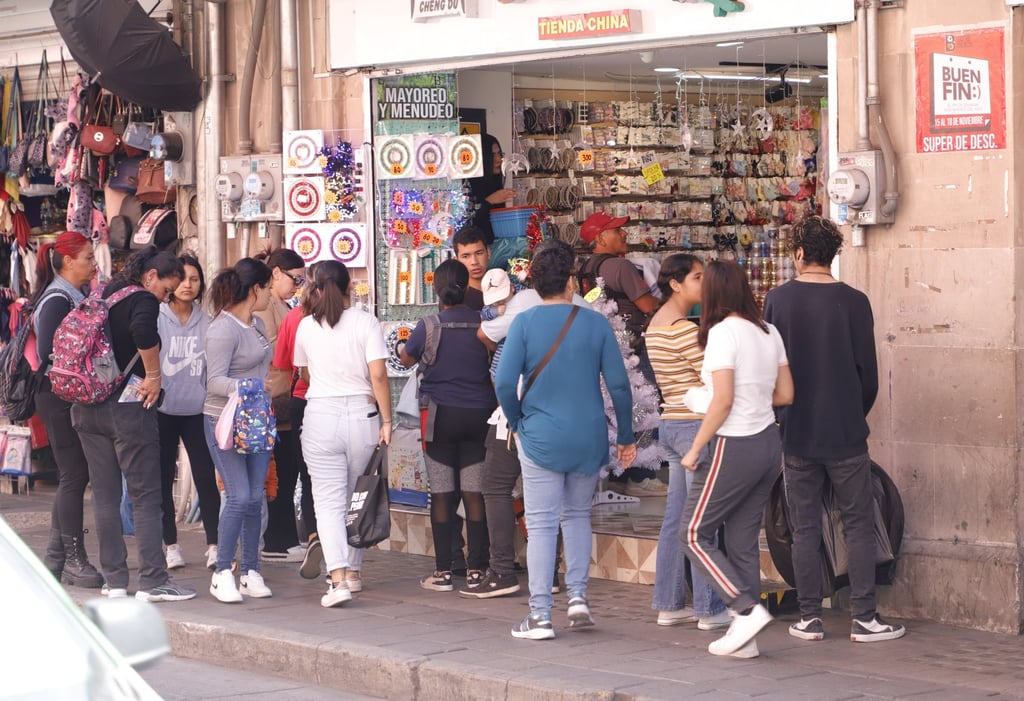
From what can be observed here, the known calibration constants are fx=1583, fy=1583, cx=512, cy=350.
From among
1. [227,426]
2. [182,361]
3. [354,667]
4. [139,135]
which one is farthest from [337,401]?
[139,135]

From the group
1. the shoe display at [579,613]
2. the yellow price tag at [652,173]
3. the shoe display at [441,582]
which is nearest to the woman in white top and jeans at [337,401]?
the shoe display at [441,582]

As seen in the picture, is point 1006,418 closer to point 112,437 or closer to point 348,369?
point 348,369

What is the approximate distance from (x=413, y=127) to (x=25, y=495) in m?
5.26

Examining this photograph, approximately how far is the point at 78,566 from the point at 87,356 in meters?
1.55

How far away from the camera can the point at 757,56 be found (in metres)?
12.3

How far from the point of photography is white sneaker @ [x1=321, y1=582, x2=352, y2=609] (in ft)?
28.8

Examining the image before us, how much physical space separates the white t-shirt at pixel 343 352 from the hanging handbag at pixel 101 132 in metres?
4.55

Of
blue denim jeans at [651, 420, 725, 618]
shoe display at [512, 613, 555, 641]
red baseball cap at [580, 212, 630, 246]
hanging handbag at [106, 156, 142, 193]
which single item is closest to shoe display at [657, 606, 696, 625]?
blue denim jeans at [651, 420, 725, 618]

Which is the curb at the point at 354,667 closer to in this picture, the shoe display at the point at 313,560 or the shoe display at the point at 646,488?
the shoe display at the point at 313,560

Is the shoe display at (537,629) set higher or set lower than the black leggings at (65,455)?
lower

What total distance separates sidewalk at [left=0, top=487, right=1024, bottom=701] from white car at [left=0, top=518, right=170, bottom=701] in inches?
131

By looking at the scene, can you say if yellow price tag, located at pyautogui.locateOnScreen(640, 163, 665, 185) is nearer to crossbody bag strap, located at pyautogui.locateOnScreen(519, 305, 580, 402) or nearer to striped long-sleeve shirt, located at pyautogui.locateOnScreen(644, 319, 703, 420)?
striped long-sleeve shirt, located at pyautogui.locateOnScreen(644, 319, 703, 420)

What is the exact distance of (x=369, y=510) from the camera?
8.74 meters

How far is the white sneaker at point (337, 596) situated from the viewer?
8766 mm
